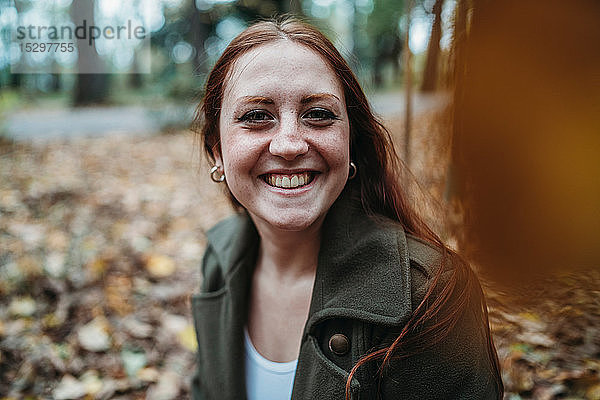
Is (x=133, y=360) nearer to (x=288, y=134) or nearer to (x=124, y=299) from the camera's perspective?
(x=124, y=299)

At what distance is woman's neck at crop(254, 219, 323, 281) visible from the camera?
1671mm

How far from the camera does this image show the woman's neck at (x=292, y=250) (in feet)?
5.48

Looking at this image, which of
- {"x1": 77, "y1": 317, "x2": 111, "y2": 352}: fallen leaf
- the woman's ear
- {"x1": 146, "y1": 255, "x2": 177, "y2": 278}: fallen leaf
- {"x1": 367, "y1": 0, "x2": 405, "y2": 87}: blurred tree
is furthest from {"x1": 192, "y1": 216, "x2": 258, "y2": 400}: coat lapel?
{"x1": 367, "y1": 0, "x2": 405, "y2": 87}: blurred tree

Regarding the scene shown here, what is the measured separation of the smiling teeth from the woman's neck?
9.7 inches

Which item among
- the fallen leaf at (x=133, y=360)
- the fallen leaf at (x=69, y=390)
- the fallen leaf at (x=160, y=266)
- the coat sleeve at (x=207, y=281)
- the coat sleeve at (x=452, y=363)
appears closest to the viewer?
the coat sleeve at (x=452, y=363)

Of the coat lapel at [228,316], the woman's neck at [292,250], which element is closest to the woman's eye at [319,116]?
the woman's neck at [292,250]

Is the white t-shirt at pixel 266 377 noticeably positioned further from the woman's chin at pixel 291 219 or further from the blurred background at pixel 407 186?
the blurred background at pixel 407 186

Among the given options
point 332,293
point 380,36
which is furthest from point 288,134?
point 380,36

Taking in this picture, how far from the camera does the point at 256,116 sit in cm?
144

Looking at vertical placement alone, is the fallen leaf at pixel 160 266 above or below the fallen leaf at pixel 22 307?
above

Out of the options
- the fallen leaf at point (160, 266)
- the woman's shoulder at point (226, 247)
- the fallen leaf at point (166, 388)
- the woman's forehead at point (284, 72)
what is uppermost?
the woman's forehead at point (284, 72)

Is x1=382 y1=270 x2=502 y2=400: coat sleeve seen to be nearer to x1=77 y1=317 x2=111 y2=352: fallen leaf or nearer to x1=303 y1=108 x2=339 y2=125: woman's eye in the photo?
Answer: x1=303 y1=108 x2=339 y2=125: woman's eye

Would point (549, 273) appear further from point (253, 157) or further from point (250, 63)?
point (250, 63)

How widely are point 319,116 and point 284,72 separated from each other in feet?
0.53
